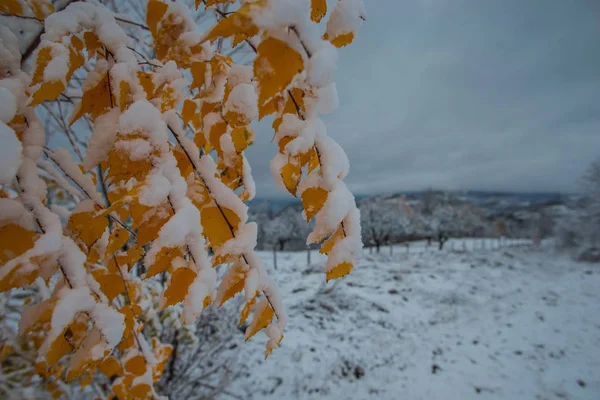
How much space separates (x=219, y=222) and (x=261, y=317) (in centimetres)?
25

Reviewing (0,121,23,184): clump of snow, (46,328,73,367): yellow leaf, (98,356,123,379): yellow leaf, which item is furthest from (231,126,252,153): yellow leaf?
(98,356,123,379): yellow leaf

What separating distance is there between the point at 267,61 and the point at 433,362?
6795mm

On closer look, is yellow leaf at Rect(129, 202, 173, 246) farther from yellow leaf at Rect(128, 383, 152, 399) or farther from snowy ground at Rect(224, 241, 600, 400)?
snowy ground at Rect(224, 241, 600, 400)

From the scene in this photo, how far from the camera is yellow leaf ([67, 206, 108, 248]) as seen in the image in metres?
0.58

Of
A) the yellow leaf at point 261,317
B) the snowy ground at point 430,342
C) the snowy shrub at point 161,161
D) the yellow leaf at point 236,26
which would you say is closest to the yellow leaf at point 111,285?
the snowy shrub at point 161,161

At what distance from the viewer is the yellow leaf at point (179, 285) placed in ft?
1.78

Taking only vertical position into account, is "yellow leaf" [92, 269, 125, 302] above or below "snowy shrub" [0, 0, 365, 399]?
below

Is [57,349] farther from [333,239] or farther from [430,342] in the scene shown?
[430,342]

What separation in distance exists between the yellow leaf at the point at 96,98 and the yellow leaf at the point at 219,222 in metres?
0.32

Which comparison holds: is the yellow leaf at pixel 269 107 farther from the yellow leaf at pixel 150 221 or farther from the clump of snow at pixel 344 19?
the yellow leaf at pixel 150 221

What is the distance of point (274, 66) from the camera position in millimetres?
403

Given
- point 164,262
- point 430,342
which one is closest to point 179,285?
point 164,262

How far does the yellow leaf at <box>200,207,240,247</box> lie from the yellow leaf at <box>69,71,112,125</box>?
1.05 ft

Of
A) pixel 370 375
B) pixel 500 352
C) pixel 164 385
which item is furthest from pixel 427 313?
pixel 164 385
